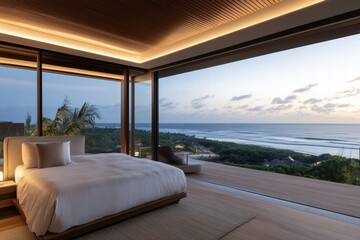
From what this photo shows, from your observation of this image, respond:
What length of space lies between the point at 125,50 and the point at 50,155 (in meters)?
2.92

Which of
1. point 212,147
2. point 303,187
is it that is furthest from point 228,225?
point 212,147

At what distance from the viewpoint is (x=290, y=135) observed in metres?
9.95

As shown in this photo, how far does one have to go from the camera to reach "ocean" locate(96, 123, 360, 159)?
7.25 metres

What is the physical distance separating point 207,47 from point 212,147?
6.79 m

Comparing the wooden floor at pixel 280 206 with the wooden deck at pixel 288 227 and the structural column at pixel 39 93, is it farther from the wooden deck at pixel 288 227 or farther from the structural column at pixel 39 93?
the structural column at pixel 39 93

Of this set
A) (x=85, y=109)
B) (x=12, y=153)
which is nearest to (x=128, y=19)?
(x=85, y=109)

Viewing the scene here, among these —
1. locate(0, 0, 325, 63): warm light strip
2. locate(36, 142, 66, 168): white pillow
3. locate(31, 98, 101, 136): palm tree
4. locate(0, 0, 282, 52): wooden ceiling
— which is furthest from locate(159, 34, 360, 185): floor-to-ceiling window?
locate(36, 142, 66, 168): white pillow

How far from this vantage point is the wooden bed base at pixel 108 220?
2153mm

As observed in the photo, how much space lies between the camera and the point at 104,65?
5156 millimetres

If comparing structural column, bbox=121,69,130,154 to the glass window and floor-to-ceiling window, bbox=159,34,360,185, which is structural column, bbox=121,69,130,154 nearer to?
floor-to-ceiling window, bbox=159,34,360,185

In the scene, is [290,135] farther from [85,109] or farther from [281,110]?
[85,109]

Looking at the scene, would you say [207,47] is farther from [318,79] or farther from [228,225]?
[318,79]

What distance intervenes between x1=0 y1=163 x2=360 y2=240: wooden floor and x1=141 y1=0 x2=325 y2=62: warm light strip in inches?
113

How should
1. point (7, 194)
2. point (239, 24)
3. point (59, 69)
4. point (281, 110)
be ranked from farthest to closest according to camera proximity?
point (281, 110) < point (59, 69) < point (239, 24) < point (7, 194)
